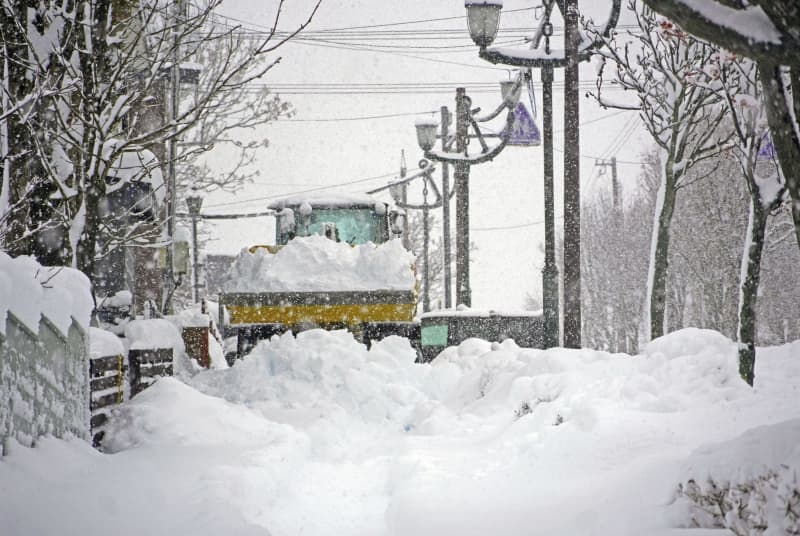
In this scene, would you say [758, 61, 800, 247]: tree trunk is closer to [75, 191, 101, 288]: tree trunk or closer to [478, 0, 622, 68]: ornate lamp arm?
[75, 191, 101, 288]: tree trunk

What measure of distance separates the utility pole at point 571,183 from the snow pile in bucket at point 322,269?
258 cm

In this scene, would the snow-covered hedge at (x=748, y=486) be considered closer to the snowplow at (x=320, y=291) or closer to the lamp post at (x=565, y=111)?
the lamp post at (x=565, y=111)

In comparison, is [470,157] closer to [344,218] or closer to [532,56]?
[344,218]

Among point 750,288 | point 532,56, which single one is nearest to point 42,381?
point 750,288

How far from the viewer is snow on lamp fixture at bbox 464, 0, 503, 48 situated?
1117 centimetres

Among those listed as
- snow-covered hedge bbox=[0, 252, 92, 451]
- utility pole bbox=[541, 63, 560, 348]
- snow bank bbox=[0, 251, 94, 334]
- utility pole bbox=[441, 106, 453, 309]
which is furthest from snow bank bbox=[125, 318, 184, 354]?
utility pole bbox=[441, 106, 453, 309]

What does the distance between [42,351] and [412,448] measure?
139 inches

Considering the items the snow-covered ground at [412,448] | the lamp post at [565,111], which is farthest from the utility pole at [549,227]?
the snow-covered ground at [412,448]

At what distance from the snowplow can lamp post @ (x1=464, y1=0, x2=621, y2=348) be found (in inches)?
86.7

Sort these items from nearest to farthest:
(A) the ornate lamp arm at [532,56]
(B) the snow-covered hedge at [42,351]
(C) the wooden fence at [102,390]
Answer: (B) the snow-covered hedge at [42,351] < (C) the wooden fence at [102,390] < (A) the ornate lamp arm at [532,56]

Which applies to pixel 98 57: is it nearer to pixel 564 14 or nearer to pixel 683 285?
pixel 564 14

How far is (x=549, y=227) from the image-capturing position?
11406 mm

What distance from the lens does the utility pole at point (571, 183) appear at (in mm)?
10305

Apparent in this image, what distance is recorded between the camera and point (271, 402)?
336 inches
